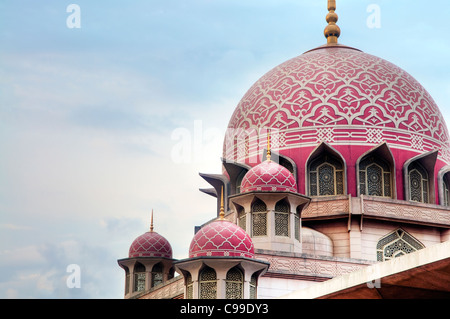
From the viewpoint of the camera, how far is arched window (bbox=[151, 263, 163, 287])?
24.4 meters

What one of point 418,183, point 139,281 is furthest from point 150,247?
point 418,183

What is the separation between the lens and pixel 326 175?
23453 mm

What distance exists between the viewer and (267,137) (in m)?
23.8

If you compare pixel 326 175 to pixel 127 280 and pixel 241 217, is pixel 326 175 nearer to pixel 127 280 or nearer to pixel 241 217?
pixel 241 217

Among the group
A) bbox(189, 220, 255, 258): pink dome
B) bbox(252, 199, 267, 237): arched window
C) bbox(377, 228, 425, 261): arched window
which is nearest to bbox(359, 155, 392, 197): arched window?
bbox(377, 228, 425, 261): arched window

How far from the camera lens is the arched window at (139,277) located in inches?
952

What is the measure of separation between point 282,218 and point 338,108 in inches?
214

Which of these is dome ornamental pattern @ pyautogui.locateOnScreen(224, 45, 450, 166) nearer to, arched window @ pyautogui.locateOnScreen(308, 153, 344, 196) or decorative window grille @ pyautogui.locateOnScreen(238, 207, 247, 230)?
arched window @ pyautogui.locateOnScreen(308, 153, 344, 196)

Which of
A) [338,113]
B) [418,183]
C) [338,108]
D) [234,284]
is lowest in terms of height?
[234,284]

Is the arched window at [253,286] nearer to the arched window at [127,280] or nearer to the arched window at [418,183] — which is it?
the arched window at [127,280]

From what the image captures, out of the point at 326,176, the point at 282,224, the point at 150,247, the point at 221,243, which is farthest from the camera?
the point at 150,247
